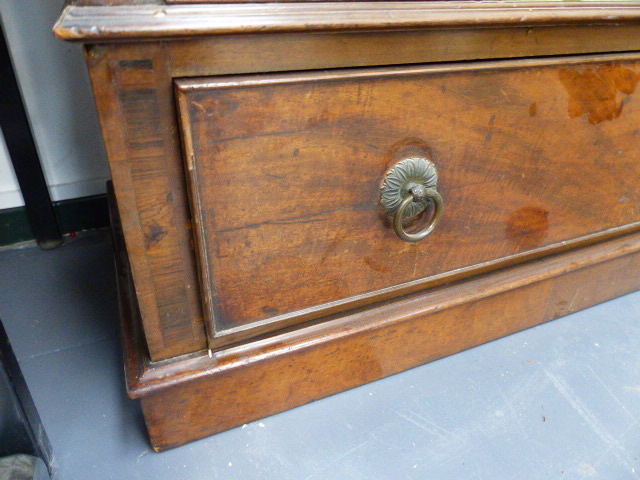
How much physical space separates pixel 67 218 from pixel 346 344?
0.81 metres

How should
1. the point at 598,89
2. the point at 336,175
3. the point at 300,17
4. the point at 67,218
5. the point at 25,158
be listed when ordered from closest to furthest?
the point at 300,17, the point at 336,175, the point at 598,89, the point at 25,158, the point at 67,218

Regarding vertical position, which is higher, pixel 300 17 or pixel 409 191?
pixel 300 17

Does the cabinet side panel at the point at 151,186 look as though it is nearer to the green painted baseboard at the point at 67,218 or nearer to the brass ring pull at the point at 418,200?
the brass ring pull at the point at 418,200

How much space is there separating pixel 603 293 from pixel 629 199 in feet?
0.72

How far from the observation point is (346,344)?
2.51 ft

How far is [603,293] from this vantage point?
1.02 meters

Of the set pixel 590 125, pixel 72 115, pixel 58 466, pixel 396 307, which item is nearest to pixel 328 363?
pixel 396 307

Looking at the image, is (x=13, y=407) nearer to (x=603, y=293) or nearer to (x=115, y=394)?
(x=115, y=394)

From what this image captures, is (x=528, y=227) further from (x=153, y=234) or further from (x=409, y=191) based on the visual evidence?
(x=153, y=234)

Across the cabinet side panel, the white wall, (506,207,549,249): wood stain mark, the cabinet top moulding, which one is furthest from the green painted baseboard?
(506,207,549,249): wood stain mark

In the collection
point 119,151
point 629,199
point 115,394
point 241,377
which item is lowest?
point 115,394

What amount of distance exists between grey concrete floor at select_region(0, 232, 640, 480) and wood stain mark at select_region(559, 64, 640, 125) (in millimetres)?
422

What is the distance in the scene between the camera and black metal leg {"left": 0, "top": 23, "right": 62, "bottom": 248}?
96 cm

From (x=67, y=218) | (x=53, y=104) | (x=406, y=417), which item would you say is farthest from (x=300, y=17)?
(x=67, y=218)
